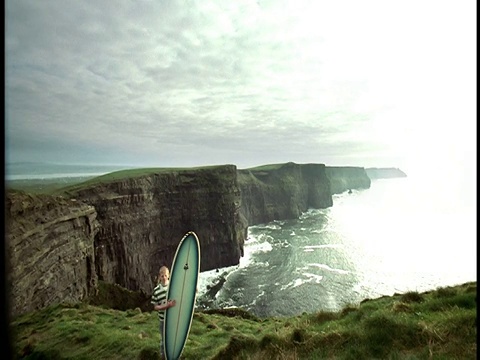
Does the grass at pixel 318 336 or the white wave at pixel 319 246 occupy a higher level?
the grass at pixel 318 336

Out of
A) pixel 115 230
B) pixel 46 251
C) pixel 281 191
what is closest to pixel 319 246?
pixel 115 230

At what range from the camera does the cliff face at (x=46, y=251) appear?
19.1 meters

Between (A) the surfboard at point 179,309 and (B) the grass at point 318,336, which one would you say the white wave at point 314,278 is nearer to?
(B) the grass at point 318,336

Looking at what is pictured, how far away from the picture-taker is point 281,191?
125 m

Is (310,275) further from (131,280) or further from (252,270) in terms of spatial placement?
(131,280)

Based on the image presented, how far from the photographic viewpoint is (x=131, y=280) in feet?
155

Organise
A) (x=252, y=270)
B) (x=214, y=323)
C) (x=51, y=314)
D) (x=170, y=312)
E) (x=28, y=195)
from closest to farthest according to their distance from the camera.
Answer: (x=170, y=312)
(x=214, y=323)
(x=51, y=314)
(x=28, y=195)
(x=252, y=270)

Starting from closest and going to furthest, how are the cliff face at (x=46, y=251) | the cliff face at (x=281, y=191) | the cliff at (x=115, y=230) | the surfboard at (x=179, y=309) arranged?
the surfboard at (x=179, y=309)
the cliff face at (x=46, y=251)
the cliff at (x=115, y=230)
the cliff face at (x=281, y=191)

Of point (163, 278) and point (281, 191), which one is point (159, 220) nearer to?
point (163, 278)

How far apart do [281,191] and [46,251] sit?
107529 millimetres

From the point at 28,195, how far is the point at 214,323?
21543 millimetres

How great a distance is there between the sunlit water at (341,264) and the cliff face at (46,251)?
22210 millimetres

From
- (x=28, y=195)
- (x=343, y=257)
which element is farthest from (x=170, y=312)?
(x=343, y=257)

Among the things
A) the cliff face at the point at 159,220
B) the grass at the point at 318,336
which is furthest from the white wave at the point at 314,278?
the grass at the point at 318,336
